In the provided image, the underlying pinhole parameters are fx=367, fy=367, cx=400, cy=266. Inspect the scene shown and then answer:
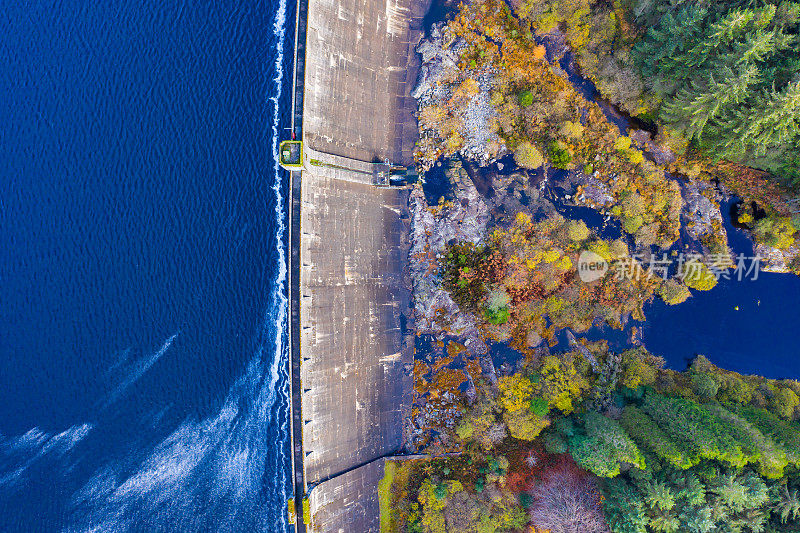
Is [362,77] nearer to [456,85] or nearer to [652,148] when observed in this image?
[456,85]

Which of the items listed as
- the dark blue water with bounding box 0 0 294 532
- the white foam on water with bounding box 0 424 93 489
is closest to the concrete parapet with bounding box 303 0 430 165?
the dark blue water with bounding box 0 0 294 532

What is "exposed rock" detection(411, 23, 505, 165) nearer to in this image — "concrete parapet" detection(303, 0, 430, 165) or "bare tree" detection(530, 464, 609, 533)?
"concrete parapet" detection(303, 0, 430, 165)

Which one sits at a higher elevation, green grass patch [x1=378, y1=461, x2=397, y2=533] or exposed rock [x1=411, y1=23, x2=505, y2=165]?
exposed rock [x1=411, y1=23, x2=505, y2=165]

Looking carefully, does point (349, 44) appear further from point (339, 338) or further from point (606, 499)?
point (606, 499)

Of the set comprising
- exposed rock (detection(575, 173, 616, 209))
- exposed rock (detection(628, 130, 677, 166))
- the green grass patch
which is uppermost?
exposed rock (detection(628, 130, 677, 166))

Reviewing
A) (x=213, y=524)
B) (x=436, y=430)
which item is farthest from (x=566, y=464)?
(x=213, y=524)

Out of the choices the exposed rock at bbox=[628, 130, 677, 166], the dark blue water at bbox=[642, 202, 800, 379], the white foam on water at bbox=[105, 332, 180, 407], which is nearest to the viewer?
the white foam on water at bbox=[105, 332, 180, 407]
